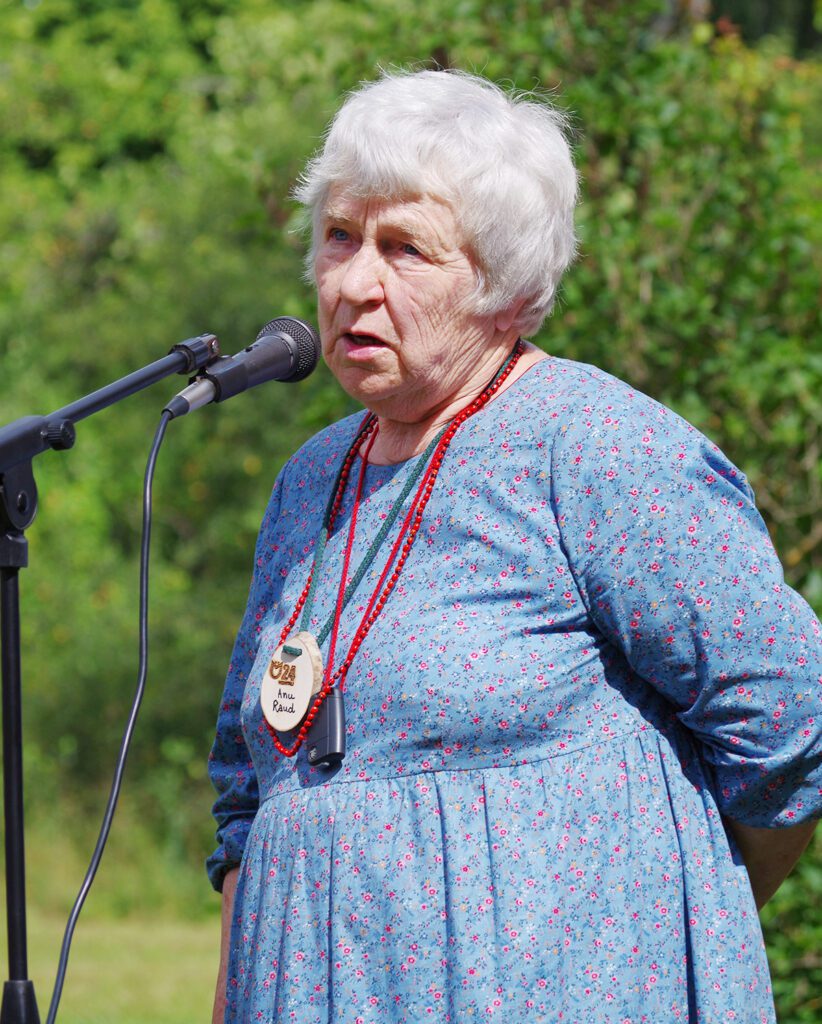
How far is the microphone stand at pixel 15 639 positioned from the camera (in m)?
1.78

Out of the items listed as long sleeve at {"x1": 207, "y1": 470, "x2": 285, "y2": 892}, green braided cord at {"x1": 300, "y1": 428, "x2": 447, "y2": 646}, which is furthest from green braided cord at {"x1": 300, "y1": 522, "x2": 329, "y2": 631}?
long sleeve at {"x1": 207, "y1": 470, "x2": 285, "y2": 892}

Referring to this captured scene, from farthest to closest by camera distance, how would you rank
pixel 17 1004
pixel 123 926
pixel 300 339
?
pixel 123 926 → pixel 300 339 → pixel 17 1004

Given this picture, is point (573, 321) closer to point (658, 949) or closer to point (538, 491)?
point (538, 491)

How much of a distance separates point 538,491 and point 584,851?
473 mm

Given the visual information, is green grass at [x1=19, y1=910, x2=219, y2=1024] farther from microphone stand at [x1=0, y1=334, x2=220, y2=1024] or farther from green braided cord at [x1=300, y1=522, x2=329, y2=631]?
microphone stand at [x1=0, y1=334, x2=220, y2=1024]

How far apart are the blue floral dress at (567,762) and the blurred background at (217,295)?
1716 millimetres

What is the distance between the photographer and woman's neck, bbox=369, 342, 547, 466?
7.40 ft

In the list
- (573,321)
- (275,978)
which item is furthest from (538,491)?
(573,321)

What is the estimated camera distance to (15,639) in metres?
1.81

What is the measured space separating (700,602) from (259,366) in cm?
70

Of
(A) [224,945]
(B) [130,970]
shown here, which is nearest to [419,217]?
(A) [224,945]

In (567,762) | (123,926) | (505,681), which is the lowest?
(123,926)

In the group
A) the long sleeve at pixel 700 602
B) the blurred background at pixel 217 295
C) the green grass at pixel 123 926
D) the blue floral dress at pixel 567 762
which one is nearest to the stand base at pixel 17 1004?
the blue floral dress at pixel 567 762

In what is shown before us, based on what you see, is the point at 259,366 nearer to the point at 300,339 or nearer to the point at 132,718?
the point at 300,339
